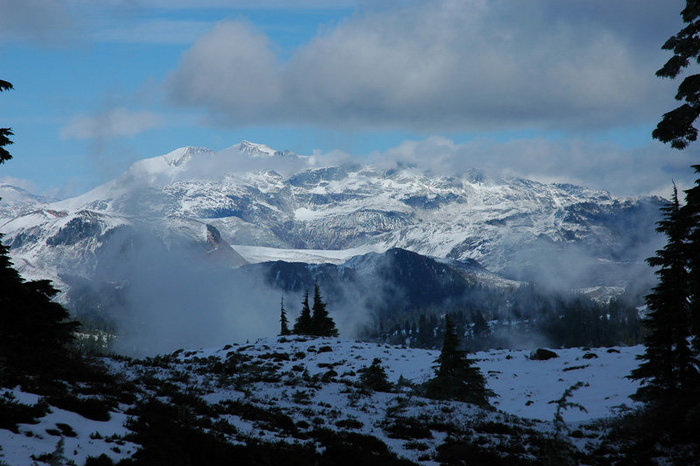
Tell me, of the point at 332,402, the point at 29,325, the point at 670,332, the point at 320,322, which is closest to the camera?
the point at 29,325

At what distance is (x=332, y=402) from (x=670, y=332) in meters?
21.3

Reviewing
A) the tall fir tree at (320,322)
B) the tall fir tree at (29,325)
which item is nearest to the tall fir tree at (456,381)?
the tall fir tree at (29,325)

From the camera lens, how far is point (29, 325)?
24625mm

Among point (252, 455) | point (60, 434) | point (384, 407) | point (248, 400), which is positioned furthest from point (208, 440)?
point (384, 407)

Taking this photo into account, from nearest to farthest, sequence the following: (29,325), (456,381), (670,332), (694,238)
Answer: (694,238), (29,325), (670,332), (456,381)

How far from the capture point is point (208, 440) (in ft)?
50.1

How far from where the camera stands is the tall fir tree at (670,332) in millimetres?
31656

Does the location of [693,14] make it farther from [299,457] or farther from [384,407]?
[384,407]

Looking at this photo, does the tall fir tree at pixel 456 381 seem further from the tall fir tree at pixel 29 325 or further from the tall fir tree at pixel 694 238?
the tall fir tree at pixel 29 325

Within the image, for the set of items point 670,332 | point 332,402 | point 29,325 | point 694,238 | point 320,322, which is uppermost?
point 694,238

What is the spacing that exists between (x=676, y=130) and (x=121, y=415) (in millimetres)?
22139

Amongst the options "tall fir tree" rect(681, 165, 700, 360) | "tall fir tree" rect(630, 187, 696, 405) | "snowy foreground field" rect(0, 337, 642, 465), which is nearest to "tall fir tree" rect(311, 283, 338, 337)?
"snowy foreground field" rect(0, 337, 642, 465)

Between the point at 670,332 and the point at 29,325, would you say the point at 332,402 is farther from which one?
the point at 670,332

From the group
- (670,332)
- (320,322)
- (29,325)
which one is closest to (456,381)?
(670,332)
